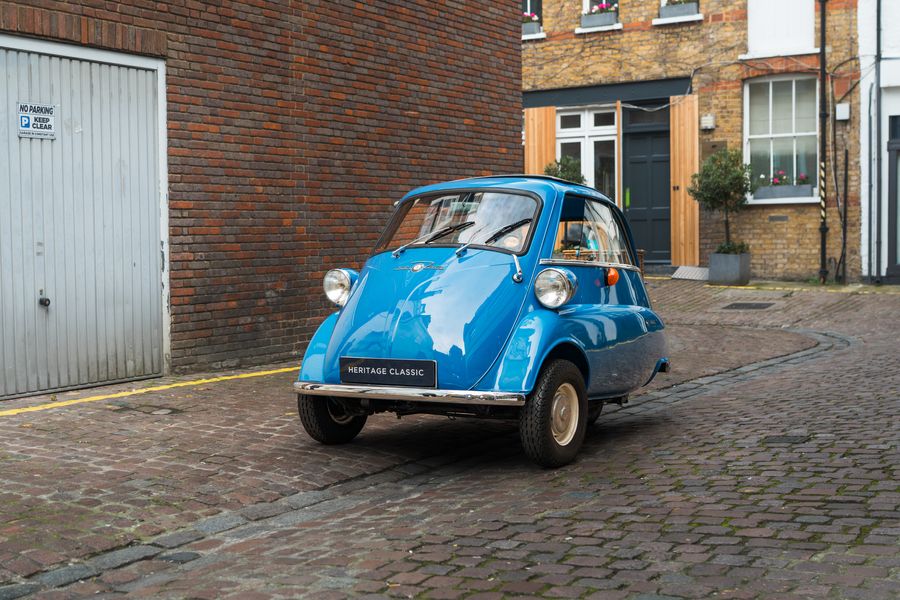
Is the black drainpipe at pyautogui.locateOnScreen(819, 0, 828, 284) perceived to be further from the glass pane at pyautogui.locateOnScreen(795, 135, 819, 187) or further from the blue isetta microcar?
the blue isetta microcar

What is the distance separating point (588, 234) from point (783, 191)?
1504 centimetres

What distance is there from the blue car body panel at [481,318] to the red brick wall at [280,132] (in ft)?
11.7

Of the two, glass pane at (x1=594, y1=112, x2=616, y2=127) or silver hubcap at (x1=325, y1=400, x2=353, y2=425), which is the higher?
glass pane at (x1=594, y1=112, x2=616, y2=127)

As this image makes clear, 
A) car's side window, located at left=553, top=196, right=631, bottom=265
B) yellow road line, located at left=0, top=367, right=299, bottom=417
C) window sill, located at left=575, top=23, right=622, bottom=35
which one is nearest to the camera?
car's side window, located at left=553, top=196, right=631, bottom=265

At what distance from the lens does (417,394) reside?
21.0 feet

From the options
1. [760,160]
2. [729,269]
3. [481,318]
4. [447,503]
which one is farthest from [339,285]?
[760,160]

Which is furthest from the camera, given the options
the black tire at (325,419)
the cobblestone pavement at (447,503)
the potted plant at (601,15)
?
the potted plant at (601,15)

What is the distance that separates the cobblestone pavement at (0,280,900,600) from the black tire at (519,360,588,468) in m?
0.16

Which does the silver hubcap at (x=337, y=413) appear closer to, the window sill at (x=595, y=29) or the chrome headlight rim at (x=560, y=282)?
the chrome headlight rim at (x=560, y=282)

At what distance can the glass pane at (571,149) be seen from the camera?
2397 cm

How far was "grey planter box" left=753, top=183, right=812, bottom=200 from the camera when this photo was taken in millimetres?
21219

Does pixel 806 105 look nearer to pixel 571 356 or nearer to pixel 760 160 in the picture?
pixel 760 160

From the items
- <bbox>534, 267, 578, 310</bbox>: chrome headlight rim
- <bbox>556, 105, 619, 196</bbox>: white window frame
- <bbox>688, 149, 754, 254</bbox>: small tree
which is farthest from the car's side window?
<bbox>556, 105, 619, 196</bbox>: white window frame

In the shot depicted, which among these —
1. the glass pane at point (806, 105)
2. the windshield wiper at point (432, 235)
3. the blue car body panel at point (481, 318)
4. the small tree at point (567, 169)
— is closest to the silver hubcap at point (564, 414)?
the blue car body panel at point (481, 318)
